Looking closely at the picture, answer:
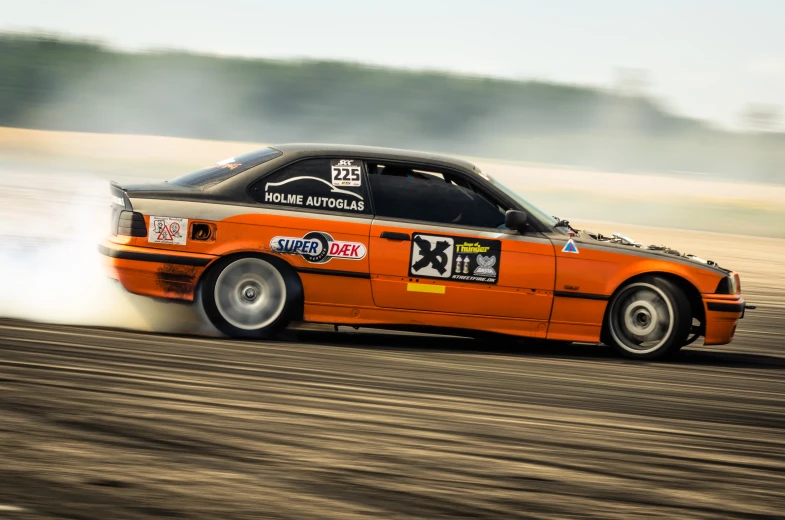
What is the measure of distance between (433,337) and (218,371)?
2.71 metres

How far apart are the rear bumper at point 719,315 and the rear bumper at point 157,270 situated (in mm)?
3605

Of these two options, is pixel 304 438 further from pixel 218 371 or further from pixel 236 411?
pixel 218 371

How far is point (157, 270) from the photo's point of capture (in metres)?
7.27

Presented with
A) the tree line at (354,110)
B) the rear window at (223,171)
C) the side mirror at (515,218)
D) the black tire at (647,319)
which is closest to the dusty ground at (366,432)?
the black tire at (647,319)

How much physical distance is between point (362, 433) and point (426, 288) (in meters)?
2.56

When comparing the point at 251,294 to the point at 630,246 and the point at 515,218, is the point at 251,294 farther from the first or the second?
the point at 630,246

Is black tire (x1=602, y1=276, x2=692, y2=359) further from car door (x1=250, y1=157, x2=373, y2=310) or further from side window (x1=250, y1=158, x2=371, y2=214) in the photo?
side window (x1=250, y1=158, x2=371, y2=214)

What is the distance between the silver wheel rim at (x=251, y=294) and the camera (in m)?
7.34

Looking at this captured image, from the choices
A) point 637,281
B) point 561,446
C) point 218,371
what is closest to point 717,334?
point 637,281

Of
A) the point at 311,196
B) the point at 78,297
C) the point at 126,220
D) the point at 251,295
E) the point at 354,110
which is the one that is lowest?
the point at 78,297

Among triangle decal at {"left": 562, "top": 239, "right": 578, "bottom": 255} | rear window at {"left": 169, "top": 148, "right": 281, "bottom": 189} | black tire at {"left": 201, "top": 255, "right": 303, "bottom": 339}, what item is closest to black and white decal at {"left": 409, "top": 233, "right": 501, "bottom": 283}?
triangle decal at {"left": 562, "top": 239, "right": 578, "bottom": 255}

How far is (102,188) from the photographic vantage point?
930 inches

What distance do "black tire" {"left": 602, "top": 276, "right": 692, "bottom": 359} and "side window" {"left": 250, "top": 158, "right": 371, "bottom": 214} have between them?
196 cm

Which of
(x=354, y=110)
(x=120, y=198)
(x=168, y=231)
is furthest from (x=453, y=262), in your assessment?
(x=354, y=110)
